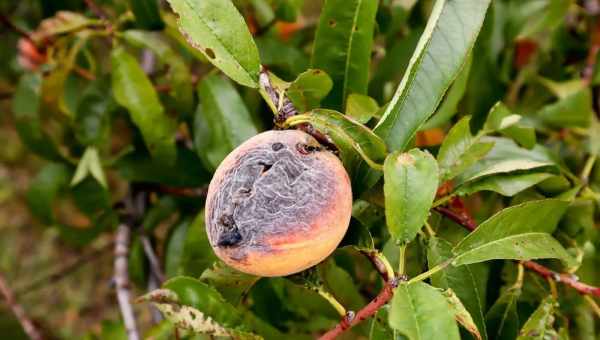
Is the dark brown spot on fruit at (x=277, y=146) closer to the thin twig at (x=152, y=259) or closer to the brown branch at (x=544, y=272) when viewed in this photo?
the brown branch at (x=544, y=272)

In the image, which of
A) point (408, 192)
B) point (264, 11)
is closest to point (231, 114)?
point (264, 11)

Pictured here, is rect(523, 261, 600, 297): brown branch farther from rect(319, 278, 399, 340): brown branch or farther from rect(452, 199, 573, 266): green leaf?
rect(319, 278, 399, 340): brown branch

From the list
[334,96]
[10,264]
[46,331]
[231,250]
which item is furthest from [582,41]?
[10,264]

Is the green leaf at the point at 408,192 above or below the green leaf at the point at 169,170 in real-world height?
above

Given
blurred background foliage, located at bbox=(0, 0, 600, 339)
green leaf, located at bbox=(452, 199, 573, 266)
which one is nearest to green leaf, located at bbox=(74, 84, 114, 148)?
blurred background foliage, located at bbox=(0, 0, 600, 339)

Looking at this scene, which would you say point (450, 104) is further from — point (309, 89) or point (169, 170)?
point (169, 170)


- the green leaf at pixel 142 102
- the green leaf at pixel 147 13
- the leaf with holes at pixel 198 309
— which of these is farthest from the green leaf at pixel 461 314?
the green leaf at pixel 147 13

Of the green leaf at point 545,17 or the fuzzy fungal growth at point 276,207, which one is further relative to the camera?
the green leaf at point 545,17
